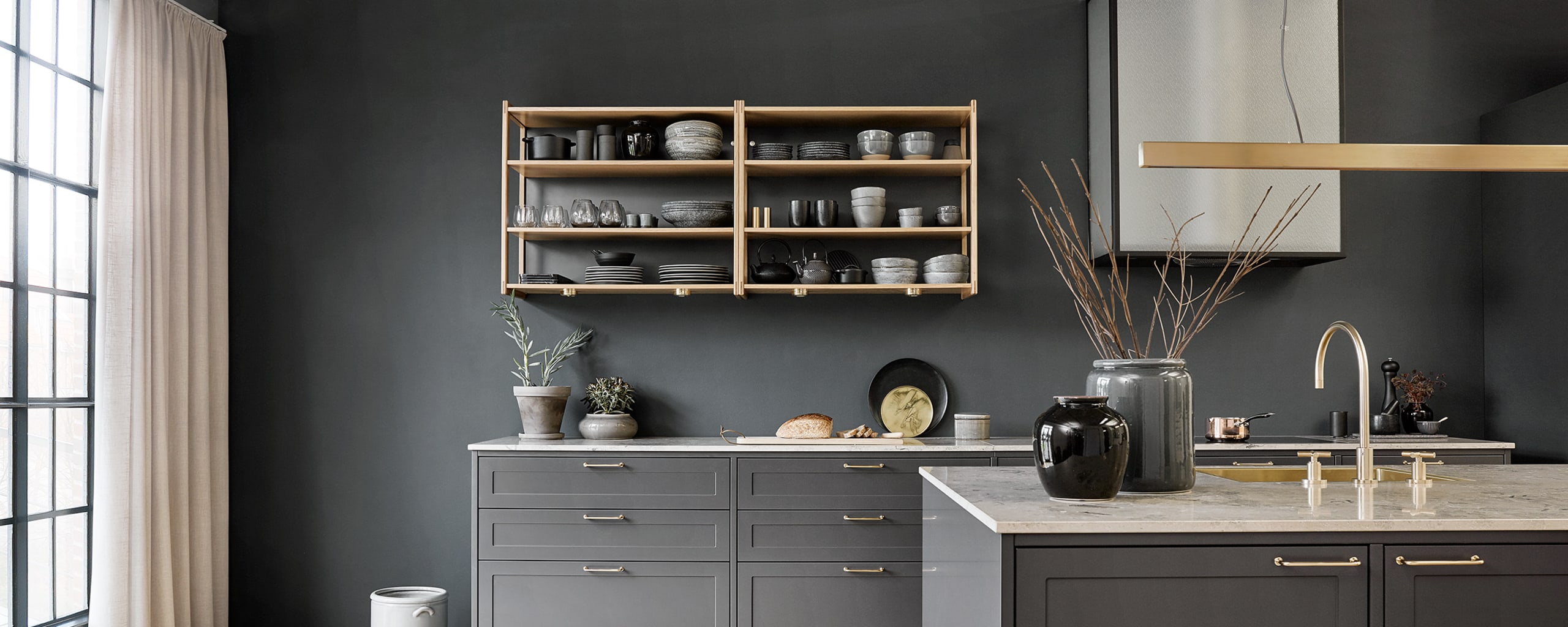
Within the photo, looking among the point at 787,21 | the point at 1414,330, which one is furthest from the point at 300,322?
the point at 1414,330

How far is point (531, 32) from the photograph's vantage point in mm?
4137

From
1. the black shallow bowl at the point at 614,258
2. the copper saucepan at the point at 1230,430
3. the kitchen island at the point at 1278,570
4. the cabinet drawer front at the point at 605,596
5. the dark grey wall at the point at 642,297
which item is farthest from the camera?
the dark grey wall at the point at 642,297

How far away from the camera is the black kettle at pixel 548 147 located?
12.5 feet

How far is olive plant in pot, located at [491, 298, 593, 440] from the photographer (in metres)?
3.68

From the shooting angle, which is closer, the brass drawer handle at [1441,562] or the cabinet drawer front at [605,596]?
the brass drawer handle at [1441,562]

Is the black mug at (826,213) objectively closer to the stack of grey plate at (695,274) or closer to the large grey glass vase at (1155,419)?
the stack of grey plate at (695,274)

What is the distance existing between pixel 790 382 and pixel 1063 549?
2388 millimetres

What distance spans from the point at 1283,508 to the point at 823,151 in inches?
89.5

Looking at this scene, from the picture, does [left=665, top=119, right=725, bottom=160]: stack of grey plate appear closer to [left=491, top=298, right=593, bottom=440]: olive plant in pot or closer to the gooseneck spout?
[left=491, top=298, right=593, bottom=440]: olive plant in pot

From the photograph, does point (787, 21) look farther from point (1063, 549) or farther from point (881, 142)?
point (1063, 549)

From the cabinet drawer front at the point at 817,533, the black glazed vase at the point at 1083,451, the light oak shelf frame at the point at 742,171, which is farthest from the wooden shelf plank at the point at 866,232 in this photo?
the black glazed vase at the point at 1083,451

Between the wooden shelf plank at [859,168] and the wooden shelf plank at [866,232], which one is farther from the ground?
the wooden shelf plank at [859,168]

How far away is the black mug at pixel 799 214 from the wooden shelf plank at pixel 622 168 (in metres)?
0.28

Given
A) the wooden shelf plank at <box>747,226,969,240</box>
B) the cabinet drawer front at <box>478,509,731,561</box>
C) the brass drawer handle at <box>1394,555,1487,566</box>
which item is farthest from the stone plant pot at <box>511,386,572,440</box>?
the brass drawer handle at <box>1394,555,1487,566</box>
